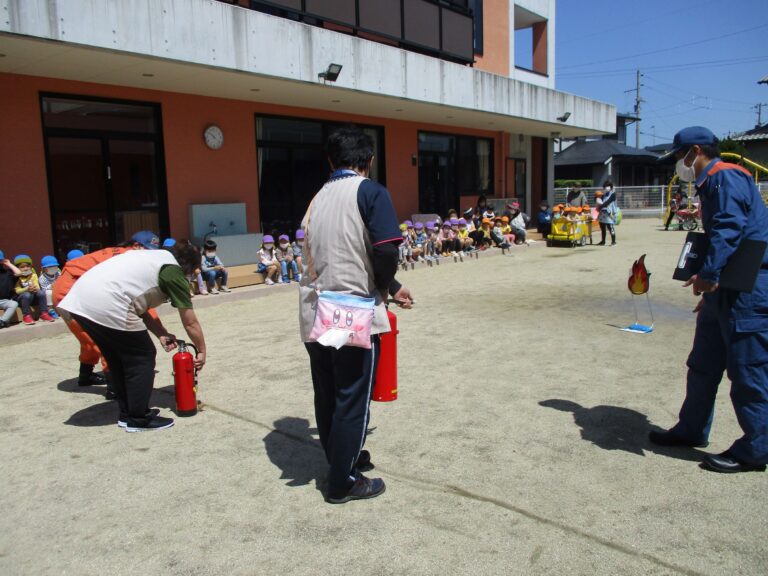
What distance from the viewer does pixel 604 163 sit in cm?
3722

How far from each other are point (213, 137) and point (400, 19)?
4.95 metres

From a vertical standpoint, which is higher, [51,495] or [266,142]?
[266,142]

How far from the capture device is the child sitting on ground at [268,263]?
10656mm

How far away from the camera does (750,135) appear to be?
36.6 metres

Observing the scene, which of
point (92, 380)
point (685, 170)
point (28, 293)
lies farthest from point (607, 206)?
point (92, 380)

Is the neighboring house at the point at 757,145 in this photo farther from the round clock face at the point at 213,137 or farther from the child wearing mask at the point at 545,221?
the round clock face at the point at 213,137

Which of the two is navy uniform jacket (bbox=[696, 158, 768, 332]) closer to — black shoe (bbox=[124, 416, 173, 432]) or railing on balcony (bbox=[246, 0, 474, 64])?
black shoe (bbox=[124, 416, 173, 432])

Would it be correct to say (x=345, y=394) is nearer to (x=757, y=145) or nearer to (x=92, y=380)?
(x=92, y=380)

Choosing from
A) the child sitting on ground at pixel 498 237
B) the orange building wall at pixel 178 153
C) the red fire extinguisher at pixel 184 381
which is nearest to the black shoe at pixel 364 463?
the red fire extinguisher at pixel 184 381

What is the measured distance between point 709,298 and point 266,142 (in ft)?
34.6

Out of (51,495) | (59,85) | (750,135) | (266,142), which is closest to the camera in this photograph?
(51,495)

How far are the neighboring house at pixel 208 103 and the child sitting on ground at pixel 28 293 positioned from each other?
1.59 m

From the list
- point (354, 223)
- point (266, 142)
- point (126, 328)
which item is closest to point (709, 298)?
point (354, 223)

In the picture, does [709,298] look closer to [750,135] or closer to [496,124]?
[496,124]
